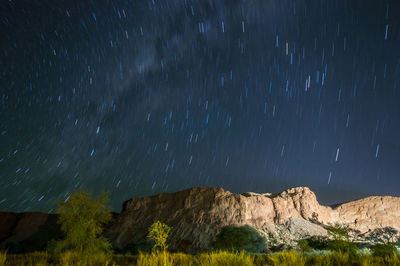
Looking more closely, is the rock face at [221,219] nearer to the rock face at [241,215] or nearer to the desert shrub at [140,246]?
the rock face at [241,215]

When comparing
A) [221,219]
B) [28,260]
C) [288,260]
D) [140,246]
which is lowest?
[221,219]

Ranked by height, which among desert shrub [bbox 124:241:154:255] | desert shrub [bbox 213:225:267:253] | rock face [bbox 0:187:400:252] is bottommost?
rock face [bbox 0:187:400:252]

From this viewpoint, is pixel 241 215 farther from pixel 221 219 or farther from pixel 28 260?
pixel 28 260

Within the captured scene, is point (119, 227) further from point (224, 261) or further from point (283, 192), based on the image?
point (224, 261)

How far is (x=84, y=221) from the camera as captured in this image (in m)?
20.7

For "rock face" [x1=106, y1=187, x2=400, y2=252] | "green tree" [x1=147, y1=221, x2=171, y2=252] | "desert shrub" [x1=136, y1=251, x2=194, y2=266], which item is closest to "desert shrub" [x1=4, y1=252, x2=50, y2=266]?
"desert shrub" [x1=136, y1=251, x2=194, y2=266]

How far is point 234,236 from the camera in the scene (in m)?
44.2

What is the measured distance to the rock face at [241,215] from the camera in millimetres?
52969

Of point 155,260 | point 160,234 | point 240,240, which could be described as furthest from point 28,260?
point 240,240

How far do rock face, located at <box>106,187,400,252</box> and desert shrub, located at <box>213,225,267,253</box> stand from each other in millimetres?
4864

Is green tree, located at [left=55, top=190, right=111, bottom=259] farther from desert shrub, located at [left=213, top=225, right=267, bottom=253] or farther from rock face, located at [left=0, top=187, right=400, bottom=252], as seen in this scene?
rock face, located at [left=0, top=187, right=400, bottom=252]

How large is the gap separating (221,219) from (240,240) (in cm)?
1283

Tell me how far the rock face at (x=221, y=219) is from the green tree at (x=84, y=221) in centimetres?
2991

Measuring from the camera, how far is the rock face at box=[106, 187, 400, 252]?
174 feet
